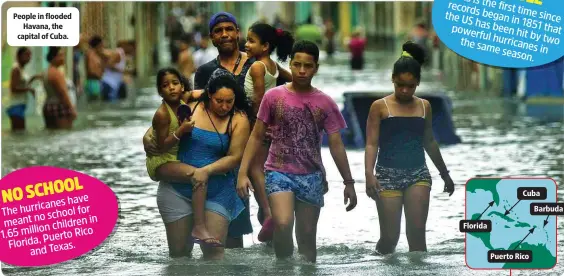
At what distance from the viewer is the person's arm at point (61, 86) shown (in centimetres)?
2006

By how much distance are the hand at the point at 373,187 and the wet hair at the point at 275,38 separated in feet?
2.99

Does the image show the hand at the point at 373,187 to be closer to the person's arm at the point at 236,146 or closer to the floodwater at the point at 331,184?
the floodwater at the point at 331,184

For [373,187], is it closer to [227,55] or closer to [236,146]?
[236,146]

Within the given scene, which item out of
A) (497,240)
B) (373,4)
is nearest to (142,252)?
(497,240)

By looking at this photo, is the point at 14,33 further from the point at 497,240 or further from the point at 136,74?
the point at 136,74

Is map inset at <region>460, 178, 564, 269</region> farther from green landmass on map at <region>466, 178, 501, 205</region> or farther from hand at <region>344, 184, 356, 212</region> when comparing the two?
hand at <region>344, 184, 356, 212</region>

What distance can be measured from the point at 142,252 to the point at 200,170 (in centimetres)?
116

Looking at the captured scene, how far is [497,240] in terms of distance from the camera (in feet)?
28.4

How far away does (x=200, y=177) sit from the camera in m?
8.72

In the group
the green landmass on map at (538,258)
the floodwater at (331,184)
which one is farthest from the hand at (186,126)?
the green landmass on map at (538,258)

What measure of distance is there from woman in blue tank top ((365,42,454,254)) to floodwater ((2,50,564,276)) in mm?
398

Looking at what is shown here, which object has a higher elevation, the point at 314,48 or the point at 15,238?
the point at 314,48

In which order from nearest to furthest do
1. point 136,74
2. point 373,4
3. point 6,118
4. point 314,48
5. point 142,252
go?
point 314,48 → point 142,252 → point 6,118 → point 136,74 → point 373,4

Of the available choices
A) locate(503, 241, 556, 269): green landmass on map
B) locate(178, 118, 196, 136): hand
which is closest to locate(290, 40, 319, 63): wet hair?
locate(178, 118, 196, 136): hand
